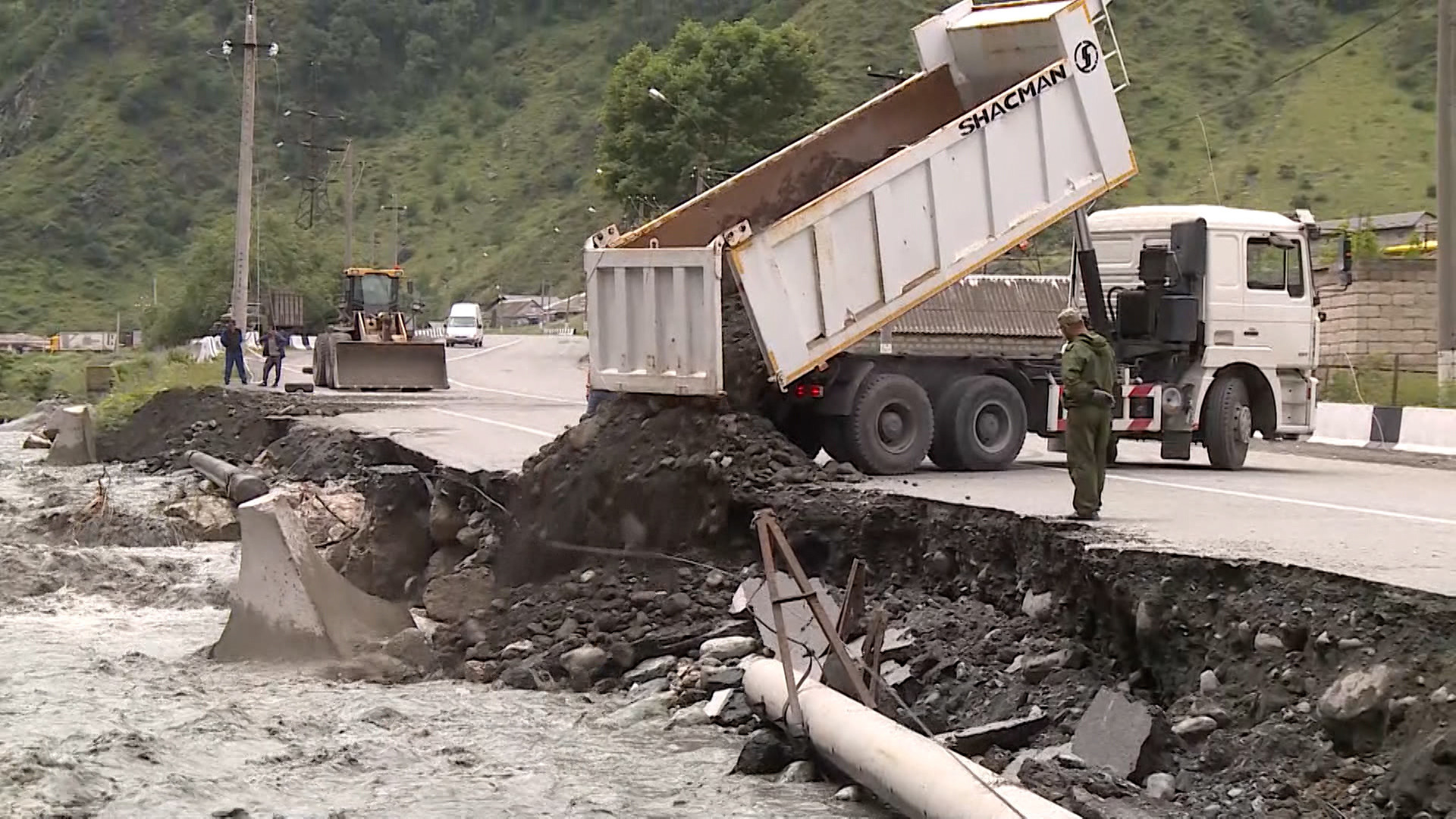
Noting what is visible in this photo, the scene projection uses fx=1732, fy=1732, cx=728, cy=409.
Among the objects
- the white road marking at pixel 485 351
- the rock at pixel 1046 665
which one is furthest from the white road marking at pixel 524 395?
the rock at pixel 1046 665

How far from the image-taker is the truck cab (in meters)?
16.1

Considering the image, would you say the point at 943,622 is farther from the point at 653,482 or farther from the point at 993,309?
the point at 993,309

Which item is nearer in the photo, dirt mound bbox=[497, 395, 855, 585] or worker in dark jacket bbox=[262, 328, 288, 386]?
dirt mound bbox=[497, 395, 855, 585]

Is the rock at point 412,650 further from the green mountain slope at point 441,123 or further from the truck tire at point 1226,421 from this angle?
the green mountain slope at point 441,123

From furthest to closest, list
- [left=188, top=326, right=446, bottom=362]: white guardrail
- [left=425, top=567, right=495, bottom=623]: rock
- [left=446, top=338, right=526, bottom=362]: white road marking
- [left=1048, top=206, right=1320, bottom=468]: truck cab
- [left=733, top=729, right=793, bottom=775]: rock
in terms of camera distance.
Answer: [left=446, top=338, right=526, bottom=362]: white road marking < [left=188, top=326, right=446, bottom=362]: white guardrail < [left=1048, top=206, right=1320, bottom=468]: truck cab < [left=425, top=567, right=495, bottom=623]: rock < [left=733, top=729, right=793, bottom=775]: rock

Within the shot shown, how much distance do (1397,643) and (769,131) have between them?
5059 centimetres

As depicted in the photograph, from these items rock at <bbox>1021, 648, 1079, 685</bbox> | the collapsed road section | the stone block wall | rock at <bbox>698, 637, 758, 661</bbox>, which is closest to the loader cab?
the stone block wall

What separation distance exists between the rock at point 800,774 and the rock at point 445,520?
6.90 meters

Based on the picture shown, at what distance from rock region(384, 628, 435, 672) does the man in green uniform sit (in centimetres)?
438

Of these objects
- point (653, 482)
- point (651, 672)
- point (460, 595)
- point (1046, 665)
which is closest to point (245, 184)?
point (460, 595)

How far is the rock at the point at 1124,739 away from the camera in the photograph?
7.59m

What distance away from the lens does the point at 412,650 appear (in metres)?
11.7

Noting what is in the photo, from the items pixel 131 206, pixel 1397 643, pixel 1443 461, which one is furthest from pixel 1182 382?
pixel 131 206

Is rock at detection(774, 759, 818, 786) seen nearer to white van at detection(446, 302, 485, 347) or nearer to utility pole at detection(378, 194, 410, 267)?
white van at detection(446, 302, 485, 347)
